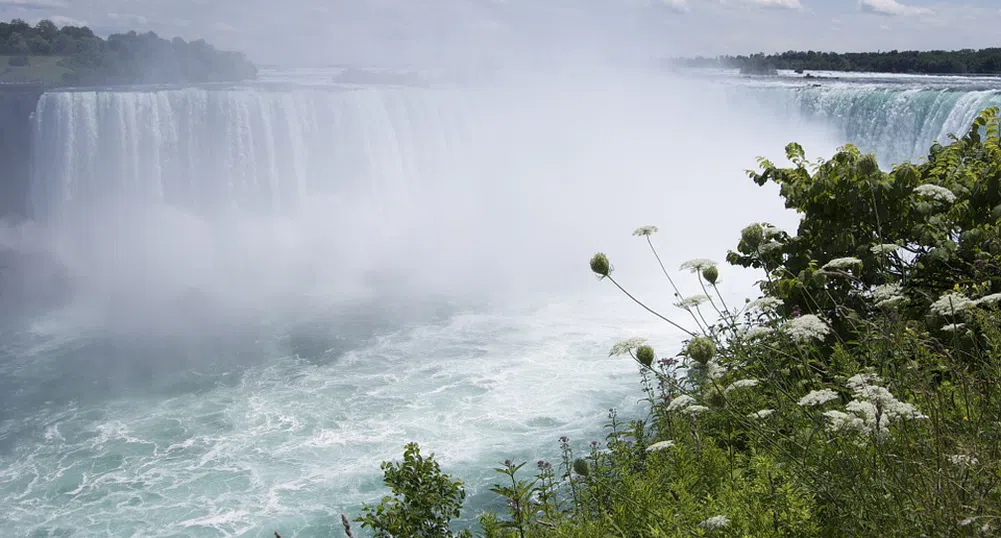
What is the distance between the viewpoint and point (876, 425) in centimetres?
214

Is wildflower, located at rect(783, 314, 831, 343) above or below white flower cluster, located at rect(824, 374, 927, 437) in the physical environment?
above

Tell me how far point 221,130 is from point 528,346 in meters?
14.0

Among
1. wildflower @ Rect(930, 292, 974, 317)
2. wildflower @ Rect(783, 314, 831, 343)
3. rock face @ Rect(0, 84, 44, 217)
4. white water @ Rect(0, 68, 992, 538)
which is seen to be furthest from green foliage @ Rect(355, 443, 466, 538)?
rock face @ Rect(0, 84, 44, 217)

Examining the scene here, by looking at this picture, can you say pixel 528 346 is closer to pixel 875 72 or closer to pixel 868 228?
pixel 868 228

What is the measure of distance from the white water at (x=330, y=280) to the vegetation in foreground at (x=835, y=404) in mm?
5314

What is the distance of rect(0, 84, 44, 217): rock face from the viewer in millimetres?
24828

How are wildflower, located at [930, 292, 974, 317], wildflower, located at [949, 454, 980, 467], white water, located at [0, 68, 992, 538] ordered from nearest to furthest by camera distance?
wildflower, located at [949, 454, 980, 467], wildflower, located at [930, 292, 974, 317], white water, located at [0, 68, 992, 538]

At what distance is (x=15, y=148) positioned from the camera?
25531 mm

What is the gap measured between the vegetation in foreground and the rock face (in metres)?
25.5

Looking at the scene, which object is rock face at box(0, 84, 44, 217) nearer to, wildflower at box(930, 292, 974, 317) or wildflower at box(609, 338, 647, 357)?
wildflower at box(609, 338, 647, 357)

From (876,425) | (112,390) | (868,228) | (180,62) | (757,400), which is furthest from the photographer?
(180,62)

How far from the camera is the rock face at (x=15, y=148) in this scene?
24828 mm

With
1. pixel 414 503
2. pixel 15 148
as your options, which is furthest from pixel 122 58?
pixel 414 503

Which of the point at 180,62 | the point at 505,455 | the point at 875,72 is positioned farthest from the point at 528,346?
the point at 180,62
